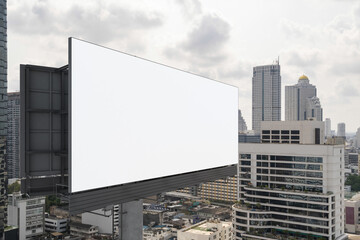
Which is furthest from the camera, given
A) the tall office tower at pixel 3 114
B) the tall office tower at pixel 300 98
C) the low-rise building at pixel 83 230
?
the tall office tower at pixel 300 98

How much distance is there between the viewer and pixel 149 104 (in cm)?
782

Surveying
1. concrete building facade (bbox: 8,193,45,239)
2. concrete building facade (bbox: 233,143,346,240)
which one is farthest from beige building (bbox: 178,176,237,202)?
concrete building facade (bbox: 233,143,346,240)

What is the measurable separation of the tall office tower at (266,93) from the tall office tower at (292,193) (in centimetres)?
14589

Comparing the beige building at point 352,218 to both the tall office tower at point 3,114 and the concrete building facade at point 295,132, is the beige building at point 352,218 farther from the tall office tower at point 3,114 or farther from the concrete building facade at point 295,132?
the tall office tower at point 3,114

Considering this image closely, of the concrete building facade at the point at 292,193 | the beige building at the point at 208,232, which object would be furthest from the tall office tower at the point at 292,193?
the beige building at the point at 208,232

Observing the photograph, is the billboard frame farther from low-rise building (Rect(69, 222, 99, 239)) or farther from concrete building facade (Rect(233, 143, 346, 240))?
low-rise building (Rect(69, 222, 99, 239))

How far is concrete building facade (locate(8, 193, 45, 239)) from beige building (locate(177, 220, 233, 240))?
28461mm

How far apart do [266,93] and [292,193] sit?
494 ft

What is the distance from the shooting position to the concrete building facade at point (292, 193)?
33344mm

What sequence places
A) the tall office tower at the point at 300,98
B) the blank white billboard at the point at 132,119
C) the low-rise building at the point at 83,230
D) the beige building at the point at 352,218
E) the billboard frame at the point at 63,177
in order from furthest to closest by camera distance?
the tall office tower at the point at 300,98
the beige building at the point at 352,218
the low-rise building at the point at 83,230
the blank white billboard at the point at 132,119
the billboard frame at the point at 63,177

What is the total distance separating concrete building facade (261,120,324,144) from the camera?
61.3 meters

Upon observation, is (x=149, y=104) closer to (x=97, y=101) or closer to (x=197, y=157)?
(x=97, y=101)

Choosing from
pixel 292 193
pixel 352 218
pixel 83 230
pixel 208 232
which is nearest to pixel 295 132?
pixel 352 218

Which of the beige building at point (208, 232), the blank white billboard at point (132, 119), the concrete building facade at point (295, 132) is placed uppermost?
the blank white billboard at point (132, 119)
